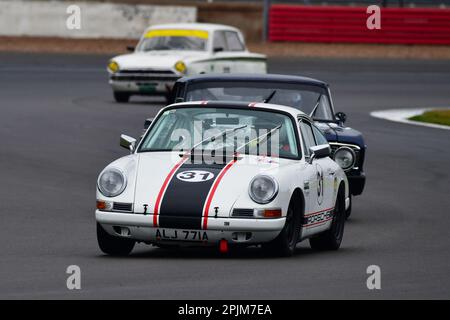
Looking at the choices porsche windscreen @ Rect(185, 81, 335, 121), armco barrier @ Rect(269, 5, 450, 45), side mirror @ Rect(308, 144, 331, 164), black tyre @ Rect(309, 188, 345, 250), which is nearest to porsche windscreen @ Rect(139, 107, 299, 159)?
side mirror @ Rect(308, 144, 331, 164)

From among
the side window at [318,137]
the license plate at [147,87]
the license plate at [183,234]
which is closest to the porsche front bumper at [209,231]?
the license plate at [183,234]

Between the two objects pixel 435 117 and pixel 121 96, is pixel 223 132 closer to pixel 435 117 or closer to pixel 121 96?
pixel 435 117

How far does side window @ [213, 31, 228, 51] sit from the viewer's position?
94.2 feet

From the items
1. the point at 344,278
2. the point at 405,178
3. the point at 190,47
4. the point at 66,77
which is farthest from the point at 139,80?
the point at 344,278

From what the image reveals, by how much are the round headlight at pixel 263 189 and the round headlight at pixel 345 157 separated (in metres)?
3.83

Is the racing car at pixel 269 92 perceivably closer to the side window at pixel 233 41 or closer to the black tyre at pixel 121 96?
the black tyre at pixel 121 96

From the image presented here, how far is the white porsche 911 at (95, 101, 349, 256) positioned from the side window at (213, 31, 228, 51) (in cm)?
1654

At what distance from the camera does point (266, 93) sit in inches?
603

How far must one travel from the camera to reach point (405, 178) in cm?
1822

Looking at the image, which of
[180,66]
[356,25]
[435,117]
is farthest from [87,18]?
[435,117]

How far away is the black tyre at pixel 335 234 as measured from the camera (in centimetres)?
1205

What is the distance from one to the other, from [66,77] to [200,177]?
78.1ft
